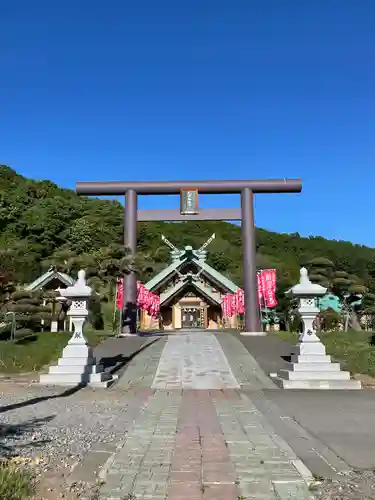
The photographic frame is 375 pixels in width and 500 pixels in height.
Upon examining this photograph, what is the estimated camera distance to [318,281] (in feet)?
60.0

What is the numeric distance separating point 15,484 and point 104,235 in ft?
165

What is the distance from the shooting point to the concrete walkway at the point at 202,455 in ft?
9.59

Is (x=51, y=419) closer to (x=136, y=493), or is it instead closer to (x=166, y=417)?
(x=166, y=417)

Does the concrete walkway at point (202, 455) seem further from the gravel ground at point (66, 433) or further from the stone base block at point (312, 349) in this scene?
the stone base block at point (312, 349)

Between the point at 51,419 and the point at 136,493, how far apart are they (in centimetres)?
290

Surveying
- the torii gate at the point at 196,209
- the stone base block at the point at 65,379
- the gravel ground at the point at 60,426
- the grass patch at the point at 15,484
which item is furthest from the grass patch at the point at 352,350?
the grass patch at the point at 15,484

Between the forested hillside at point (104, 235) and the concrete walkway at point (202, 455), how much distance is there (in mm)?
30422

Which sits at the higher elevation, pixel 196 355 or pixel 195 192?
pixel 195 192

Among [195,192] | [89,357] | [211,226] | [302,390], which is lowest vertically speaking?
[302,390]

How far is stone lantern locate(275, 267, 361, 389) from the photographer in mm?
8133

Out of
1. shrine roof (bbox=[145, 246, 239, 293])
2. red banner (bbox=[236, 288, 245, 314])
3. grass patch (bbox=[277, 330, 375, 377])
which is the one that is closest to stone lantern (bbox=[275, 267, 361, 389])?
grass patch (bbox=[277, 330, 375, 377])

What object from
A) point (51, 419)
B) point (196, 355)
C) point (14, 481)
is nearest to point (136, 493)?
point (14, 481)

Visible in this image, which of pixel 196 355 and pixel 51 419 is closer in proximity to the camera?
pixel 51 419

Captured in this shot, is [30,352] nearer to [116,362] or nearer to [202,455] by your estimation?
[116,362]
